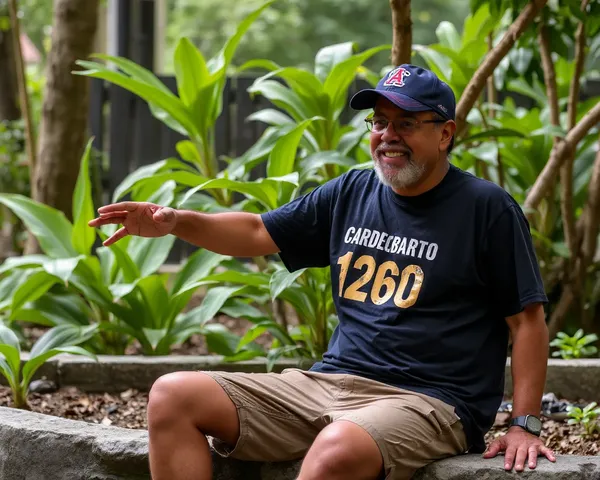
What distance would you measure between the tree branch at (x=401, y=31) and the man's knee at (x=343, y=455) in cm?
177

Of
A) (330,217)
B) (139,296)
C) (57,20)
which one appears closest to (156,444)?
(330,217)

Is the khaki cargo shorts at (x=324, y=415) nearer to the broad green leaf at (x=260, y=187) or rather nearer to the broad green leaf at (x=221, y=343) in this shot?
the broad green leaf at (x=260, y=187)

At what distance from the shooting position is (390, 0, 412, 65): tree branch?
12.6 feet

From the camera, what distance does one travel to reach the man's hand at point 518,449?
9.09 feet

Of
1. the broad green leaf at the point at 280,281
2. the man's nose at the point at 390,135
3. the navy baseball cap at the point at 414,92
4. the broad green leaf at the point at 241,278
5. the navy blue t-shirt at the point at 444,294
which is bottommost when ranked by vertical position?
the broad green leaf at the point at 241,278

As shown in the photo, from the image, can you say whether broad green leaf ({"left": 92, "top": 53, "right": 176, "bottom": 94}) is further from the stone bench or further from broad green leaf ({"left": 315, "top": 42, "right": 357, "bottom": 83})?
the stone bench

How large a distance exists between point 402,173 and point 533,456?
2.88 feet

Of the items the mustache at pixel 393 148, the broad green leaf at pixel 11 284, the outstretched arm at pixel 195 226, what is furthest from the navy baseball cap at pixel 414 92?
the broad green leaf at pixel 11 284

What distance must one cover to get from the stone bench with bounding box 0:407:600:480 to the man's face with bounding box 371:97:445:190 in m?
0.82

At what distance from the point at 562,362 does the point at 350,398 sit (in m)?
1.47

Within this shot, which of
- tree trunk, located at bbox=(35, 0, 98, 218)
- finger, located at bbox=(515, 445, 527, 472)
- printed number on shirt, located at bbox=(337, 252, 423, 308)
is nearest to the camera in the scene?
finger, located at bbox=(515, 445, 527, 472)

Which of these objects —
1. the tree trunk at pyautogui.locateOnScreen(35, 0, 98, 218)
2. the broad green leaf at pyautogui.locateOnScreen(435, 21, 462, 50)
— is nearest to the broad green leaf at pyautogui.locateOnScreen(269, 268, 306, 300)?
the broad green leaf at pyautogui.locateOnScreen(435, 21, 462, 50)

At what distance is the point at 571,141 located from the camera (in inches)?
174

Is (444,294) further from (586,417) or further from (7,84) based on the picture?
(7,84)
